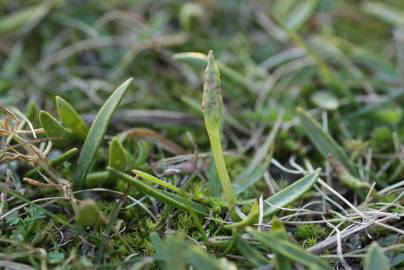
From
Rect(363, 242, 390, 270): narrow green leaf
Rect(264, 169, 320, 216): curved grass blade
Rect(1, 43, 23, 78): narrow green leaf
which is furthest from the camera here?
Rect(1, 43, 23, 78): narrow green leaf

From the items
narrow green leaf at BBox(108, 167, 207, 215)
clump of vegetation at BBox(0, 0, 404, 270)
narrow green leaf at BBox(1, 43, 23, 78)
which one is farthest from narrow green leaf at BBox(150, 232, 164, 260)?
narrow green leaf at BBox(1, 43, 23, 78)

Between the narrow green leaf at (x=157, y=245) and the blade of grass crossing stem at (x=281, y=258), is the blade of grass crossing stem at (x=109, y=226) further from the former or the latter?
the blade of grass crossing stem at (x=281, y=258)

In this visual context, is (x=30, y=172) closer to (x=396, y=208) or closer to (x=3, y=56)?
(x=3, y=56)

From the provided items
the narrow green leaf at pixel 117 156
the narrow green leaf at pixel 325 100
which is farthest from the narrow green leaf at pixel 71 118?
the narrow green leaf at pixel 325 100

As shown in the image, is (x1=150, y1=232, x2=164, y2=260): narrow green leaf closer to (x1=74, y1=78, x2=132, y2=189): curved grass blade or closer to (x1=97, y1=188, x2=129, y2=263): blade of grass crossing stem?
(x1=97, y1=188, x2=129, y2=263): blade of grass crossing stem

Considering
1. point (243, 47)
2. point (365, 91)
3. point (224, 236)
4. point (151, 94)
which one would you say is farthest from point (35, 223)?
point (365, 91)

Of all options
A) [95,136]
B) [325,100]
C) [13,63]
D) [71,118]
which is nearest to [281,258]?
[95,136]

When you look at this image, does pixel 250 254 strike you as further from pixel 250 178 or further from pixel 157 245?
pixel 250 178
